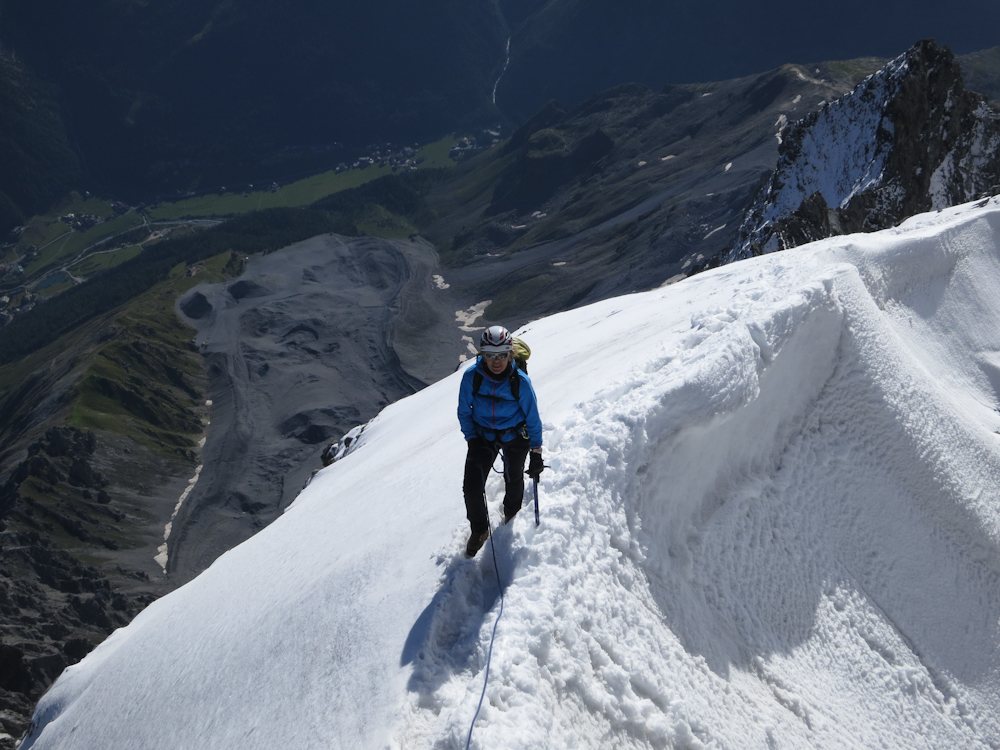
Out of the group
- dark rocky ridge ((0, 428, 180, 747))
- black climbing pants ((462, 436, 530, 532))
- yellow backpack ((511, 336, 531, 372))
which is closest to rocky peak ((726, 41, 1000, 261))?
yellow backpack ((511, 336, 531, 372))

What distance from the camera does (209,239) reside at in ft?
537

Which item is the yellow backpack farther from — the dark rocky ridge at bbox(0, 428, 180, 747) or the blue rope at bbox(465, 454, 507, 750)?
the dark rocky ridge at bbox(0, 428, 180, 747)

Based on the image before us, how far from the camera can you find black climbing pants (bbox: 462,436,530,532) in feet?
35.1

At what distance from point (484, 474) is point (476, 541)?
0.94 metres

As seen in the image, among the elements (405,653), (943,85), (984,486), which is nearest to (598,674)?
(405,653)

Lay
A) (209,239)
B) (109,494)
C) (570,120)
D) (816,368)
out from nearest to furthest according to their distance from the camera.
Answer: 1. (816,368)
2. (109,494)
3. (209,239)
4. (570,120)

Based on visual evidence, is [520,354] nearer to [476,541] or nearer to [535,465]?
[535,465]

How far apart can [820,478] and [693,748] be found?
690 centimetres

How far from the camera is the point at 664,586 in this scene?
1109cm

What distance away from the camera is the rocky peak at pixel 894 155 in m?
49.6

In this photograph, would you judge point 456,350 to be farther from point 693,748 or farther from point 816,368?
point 693,748

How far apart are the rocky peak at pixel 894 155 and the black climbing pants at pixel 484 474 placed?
131 ft

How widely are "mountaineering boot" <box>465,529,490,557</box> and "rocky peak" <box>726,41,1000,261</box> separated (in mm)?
40267

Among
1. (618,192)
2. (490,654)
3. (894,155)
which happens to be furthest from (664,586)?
(618,192)
